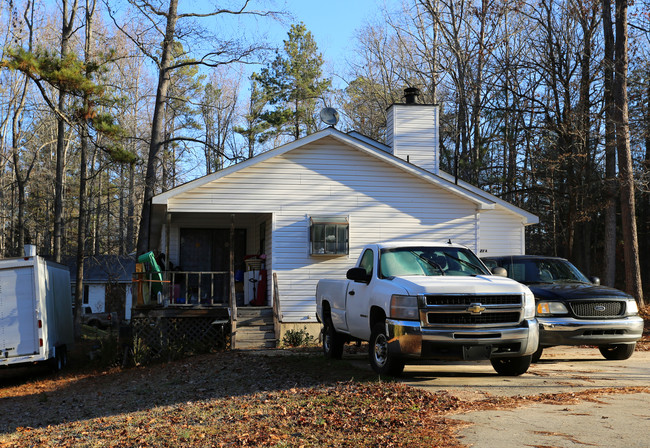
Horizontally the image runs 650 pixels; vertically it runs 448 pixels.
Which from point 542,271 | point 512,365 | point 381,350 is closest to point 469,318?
point 381,350

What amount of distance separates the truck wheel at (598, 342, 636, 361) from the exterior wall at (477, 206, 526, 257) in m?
8.42

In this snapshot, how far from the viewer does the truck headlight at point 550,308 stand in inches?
416

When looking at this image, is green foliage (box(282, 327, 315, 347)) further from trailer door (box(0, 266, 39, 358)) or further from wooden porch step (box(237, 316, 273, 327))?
trailer door (box(0, 266, 39, 358))

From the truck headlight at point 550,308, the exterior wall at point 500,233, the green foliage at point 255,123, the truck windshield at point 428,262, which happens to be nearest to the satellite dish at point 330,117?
the exterior wall at point 500,233

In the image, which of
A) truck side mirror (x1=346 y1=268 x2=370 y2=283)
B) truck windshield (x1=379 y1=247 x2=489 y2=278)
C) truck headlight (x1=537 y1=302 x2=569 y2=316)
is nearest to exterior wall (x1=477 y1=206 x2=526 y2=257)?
truck headlight (x1=537 y1=302 x2=569 y2=316)

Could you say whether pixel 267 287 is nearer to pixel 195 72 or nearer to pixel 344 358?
pixel 344 358

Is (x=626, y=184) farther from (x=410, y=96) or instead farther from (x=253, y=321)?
(x=253, y=321)

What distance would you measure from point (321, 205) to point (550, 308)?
26.5ft

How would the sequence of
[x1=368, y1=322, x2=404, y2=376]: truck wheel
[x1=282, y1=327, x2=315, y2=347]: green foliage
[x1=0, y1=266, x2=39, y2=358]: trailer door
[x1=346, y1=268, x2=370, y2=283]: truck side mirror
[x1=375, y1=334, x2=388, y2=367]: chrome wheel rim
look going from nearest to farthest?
1. [x1=368, y1=322, x2=404, y2=376]: truck wheel
2. [x1=375, y1=334, x2=388, y2=367]: chrome wheel rim
3. [x1=346, y1=268, x2=370, y2=283]: truck side mirror
4. [x1=0, y1=266, x2=39, y2=358]: trailer door
5. [x1=282, y1=327, x2=315, y2=347]: green foliage

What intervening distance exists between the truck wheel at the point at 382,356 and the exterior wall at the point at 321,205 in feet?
25.8

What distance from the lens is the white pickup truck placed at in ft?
28.4

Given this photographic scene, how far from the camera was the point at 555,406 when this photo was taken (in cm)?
755

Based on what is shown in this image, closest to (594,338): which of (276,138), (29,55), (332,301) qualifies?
(332,301)

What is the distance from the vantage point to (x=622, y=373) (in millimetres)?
10141
